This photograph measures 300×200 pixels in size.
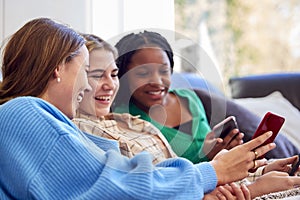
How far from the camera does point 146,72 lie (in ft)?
4.10

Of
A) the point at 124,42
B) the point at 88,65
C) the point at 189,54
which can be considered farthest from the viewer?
the point at 189,54

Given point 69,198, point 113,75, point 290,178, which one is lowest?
point 290,178

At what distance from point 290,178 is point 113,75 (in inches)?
18.6

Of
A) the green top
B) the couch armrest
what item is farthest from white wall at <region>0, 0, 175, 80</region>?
the couch armrest

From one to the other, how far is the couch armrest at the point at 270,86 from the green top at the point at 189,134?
79 cm

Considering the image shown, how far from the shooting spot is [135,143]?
130cm

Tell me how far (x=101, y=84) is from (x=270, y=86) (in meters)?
1.53

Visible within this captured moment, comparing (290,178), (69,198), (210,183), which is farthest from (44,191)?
(290,178)

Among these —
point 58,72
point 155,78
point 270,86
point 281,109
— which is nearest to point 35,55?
point 58,72

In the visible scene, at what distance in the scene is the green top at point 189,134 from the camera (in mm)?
1366

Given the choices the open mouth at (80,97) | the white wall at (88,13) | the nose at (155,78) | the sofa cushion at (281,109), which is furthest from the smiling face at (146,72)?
the sofa cushion at (281,109)

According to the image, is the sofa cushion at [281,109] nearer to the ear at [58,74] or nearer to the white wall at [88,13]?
the white wall at [88,13]

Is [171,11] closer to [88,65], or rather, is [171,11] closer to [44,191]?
[88,65]

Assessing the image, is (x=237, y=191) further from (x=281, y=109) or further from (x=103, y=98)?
(x=281, y=109)
